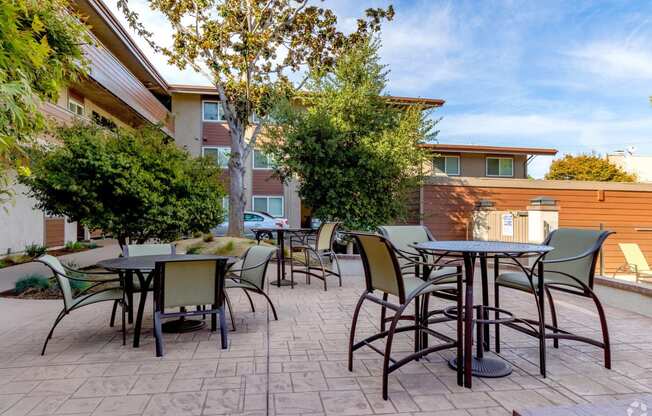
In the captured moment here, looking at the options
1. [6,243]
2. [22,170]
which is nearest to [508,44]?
[22,170]

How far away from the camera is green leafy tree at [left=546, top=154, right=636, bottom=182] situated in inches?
1127

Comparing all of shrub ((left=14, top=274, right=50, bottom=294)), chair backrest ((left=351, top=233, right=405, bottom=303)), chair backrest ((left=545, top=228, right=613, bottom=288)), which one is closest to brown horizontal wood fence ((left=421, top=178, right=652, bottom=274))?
chair backrest ((left=545, top=228, right=613, bottom=288))

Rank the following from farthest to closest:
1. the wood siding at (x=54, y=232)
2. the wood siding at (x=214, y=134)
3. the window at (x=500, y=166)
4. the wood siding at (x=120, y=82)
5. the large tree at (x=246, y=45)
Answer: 1. the window at (x=500, y=166)
2. the wood siding at (x=214, y=134)
3. the wood siding at (x=54, y=232)
4. the large tree at (x=246, y=45)
5. the wood siding at (x=120, y=82)

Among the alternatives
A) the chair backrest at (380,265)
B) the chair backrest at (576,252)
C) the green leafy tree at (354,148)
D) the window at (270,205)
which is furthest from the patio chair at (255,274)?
the window at (270,205)

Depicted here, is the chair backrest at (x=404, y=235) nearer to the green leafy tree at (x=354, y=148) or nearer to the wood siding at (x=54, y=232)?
the green leafy tree at (x=354, y=148)

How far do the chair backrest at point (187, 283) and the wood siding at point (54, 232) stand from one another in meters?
11.4

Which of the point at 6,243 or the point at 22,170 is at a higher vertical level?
the point at 22,170

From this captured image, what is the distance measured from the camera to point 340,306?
5.22 m

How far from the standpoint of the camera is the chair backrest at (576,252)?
10.5 feet

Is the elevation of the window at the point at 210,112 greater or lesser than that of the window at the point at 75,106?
greater

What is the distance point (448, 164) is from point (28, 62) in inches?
749

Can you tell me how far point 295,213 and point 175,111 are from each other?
7.77 metres

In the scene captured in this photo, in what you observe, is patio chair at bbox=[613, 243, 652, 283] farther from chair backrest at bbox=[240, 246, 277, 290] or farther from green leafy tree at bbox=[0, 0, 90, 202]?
green leafy tree at bbox=[0, 0, 90, 202]

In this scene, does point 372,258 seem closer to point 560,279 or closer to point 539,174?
point 560,279
